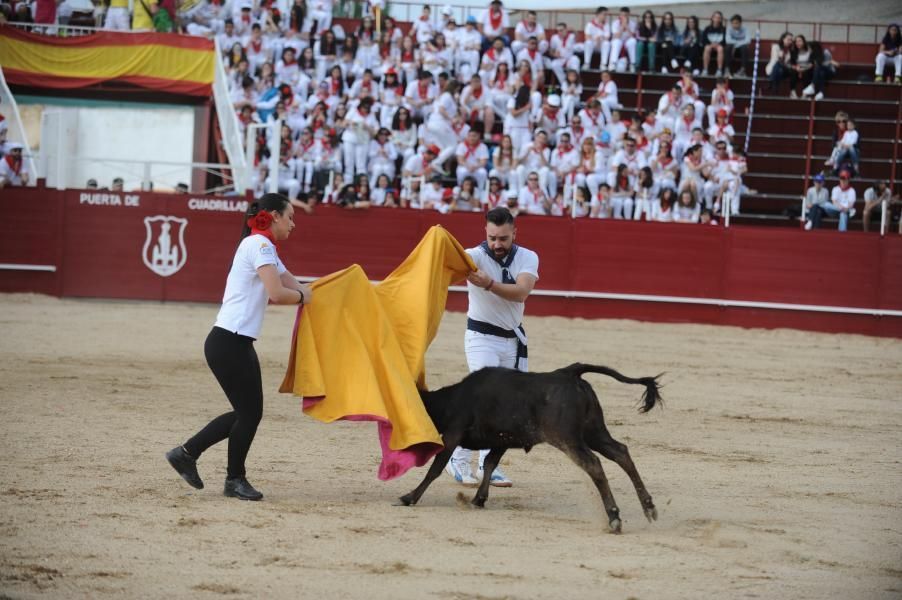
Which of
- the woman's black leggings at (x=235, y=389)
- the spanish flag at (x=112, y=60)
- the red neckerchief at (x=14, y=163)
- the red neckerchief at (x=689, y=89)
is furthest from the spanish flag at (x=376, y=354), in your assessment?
the spanish flag at (x=112, y=60)

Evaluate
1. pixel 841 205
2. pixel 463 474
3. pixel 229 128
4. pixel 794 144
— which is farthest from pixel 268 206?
pixel 794 144

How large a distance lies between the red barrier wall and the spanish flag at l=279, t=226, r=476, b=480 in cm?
1006

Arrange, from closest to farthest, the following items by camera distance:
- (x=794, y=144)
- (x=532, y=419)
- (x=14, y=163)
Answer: (x=532, y=419) → (x=14, y=163) → (x=794, y=144)

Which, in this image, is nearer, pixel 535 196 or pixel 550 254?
pixel 550 254

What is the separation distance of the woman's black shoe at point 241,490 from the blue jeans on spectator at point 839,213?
42.4ft

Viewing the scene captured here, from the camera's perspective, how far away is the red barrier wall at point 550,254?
1645 centimetres

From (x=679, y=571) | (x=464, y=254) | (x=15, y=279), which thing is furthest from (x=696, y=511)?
(x=15, y=279)

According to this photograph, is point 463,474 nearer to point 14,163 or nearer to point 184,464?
point 184,464

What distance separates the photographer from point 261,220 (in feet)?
19.0

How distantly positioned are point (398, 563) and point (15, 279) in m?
13.1

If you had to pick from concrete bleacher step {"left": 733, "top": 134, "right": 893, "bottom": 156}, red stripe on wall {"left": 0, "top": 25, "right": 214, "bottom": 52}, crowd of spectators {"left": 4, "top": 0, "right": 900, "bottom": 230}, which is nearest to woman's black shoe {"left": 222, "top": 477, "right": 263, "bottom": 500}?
crowd of spectators {"left": 4, "top": 0, "right": 900, "bottom": 230}

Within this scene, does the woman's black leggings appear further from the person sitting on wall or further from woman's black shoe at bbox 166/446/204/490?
the person sitting on wall

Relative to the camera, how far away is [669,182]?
17.1 metres

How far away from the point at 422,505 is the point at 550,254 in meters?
10.8
